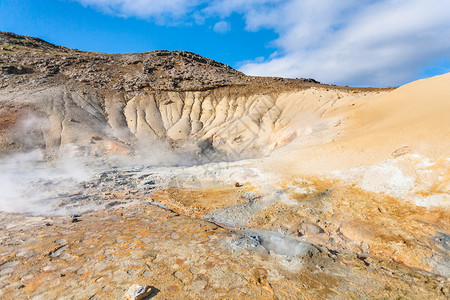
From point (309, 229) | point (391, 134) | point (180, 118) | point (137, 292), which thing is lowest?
point (309, 229)

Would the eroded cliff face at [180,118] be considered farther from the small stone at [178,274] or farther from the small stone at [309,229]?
the small stone at [178,274]

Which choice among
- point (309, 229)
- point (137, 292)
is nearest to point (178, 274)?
point (137, 292)

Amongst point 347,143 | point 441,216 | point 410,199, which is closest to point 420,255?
point 441,216

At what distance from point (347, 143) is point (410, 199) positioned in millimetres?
2889

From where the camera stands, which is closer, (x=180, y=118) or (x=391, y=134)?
(x=391, y=134)

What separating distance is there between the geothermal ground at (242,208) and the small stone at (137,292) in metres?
0.08

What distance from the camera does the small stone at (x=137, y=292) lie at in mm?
2533

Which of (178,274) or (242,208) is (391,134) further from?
A: (178,274)

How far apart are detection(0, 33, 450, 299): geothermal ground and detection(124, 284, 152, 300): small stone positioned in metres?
0.08

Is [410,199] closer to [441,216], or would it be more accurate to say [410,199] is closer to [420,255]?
[441,216]

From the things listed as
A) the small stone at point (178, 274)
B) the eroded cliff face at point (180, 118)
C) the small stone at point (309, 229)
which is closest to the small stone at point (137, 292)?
the small stone at point (178, 274)

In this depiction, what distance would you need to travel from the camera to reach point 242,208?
5.32 meters

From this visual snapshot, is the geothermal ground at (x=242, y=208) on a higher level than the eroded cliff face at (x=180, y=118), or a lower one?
lower

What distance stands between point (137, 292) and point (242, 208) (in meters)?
3.05
